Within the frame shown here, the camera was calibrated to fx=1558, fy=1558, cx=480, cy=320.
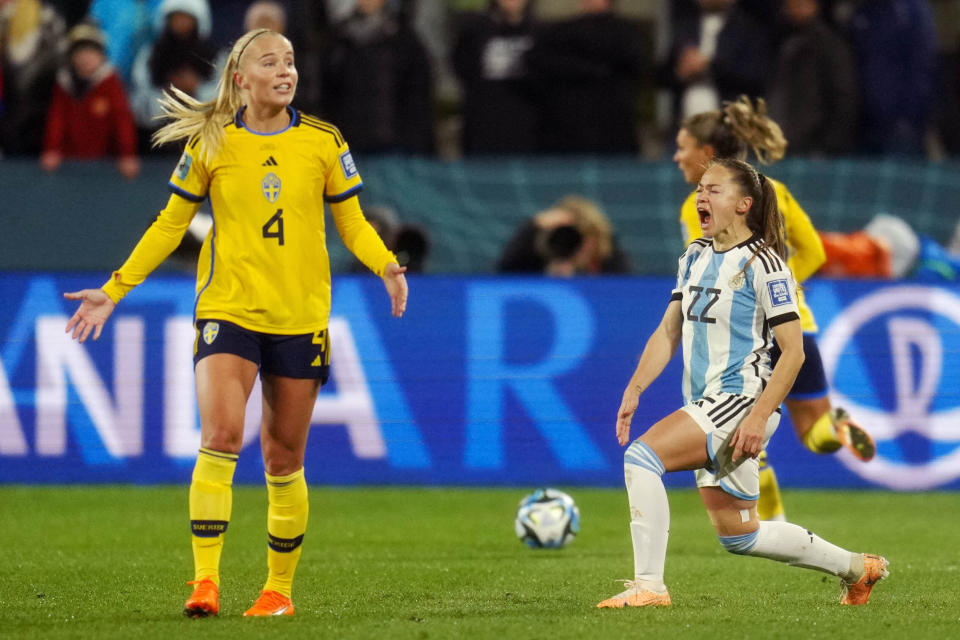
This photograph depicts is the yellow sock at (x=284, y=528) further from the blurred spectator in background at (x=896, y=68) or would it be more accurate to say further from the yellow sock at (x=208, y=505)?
the blurred spectator in background at (x=896, y=68)

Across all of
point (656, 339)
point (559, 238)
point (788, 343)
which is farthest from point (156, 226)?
point (559, 238)

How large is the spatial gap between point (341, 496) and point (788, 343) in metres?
5.18

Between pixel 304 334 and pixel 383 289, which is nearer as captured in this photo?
pixel 304 334

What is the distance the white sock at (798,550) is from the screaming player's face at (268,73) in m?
2.42

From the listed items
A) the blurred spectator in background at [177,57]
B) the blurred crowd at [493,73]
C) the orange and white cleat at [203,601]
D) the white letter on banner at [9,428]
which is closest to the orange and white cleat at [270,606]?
the orange and white cleat at [203,601]

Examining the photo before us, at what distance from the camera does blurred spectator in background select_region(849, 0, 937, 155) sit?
42.6 feet

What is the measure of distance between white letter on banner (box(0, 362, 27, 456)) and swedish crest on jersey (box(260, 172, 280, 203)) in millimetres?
5360

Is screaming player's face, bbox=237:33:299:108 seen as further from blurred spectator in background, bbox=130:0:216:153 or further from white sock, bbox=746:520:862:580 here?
blurred spectator in background, bbox=130:0:216:153

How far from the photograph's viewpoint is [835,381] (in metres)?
10.7

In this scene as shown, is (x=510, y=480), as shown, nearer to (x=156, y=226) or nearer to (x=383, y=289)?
(x=383, y=289)

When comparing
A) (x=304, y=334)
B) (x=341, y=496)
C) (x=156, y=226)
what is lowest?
(x=341, y=496)

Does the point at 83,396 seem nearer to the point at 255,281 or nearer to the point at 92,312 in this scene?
the point at 92,312

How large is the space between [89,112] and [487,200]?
334 cm

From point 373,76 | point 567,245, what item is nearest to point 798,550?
point 567,245
